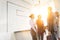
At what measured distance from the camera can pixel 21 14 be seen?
4.80 ft

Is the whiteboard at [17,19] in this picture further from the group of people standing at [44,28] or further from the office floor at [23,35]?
the group of people standing at [44,28]

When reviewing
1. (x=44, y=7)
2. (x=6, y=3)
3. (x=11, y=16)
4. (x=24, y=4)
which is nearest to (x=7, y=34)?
(x=11, y=16)

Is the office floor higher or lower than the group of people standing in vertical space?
lower

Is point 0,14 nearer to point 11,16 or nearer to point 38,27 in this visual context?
→ point 11,16

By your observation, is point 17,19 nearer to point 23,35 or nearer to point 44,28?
point 23,35

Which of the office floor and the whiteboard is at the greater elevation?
the whiteboard

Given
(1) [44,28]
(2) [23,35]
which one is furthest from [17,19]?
(1) [44,28]

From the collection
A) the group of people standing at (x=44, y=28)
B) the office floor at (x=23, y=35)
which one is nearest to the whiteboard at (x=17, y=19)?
the office floor at (x=23, y=35)

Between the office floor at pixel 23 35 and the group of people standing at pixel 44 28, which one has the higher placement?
the group of people standing at pixel 44 28

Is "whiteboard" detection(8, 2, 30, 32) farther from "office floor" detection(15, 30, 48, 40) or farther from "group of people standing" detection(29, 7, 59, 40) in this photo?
"group of people standing" detection(29, 7, 59, 40)

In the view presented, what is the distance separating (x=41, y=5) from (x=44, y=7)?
57 millimetres

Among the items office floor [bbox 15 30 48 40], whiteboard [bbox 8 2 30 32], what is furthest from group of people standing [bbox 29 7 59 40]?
whiteboard [bbox 8 2 30 32]

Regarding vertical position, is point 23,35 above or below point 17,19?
below

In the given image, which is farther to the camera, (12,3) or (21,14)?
(21,14)
